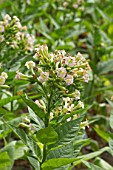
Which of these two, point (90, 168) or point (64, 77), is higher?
point (64, 77)

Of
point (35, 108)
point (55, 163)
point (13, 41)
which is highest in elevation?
point (13, 41)

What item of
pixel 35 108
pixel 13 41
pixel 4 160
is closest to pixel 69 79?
pixel 35 108

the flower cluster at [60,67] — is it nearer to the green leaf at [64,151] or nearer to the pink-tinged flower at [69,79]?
the pink-tinged flower at [69,79]

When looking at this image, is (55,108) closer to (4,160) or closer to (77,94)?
(77,94)

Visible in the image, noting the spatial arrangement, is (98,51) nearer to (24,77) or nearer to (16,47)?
(16,47)

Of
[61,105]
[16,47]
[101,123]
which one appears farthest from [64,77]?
[101,123]

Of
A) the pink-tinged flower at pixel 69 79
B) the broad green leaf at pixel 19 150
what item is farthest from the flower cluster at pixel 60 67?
the broad green leaf at pixel 19 150

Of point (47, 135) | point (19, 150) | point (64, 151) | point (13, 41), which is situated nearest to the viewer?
point (47, 135)

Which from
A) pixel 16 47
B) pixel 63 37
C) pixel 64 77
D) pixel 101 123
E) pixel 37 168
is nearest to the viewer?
pixel 64 77

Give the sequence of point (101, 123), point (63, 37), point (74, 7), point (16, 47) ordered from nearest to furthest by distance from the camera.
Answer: point (16, 47) → point (101, 123) → point (63, 37) → point (74, 7)
